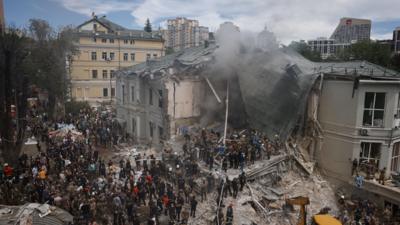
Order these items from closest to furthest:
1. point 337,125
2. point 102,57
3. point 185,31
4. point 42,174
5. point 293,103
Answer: point 42,174
point 337,125
point 293,103
point 102,57
point 185,31

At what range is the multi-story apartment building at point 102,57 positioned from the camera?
48625mm

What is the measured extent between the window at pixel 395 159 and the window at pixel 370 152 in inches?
45.9

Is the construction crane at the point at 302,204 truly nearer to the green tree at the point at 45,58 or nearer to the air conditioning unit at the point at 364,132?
the air conditioning unit at the point at 364,132

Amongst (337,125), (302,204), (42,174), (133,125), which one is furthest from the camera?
(133,125)

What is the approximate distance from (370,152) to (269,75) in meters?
7.92

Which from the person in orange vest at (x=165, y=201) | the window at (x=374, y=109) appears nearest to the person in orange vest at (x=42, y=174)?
the person in orange vest at (x=165, y=201)

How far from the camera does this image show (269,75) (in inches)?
905

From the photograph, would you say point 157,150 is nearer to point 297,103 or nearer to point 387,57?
point 297,103

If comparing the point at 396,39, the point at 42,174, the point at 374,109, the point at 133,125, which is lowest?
the point at 42,174

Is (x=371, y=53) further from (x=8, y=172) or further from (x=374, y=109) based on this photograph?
(x=8, y=172)

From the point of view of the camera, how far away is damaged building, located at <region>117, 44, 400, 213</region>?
18797mm

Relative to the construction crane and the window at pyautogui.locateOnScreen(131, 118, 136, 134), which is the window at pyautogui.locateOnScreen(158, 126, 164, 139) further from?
the construction crane

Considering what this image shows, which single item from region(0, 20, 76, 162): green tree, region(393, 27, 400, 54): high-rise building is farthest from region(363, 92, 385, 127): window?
region(393, 27, 400, 54): high-rise building

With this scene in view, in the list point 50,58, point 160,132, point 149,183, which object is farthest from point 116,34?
point 149,183
